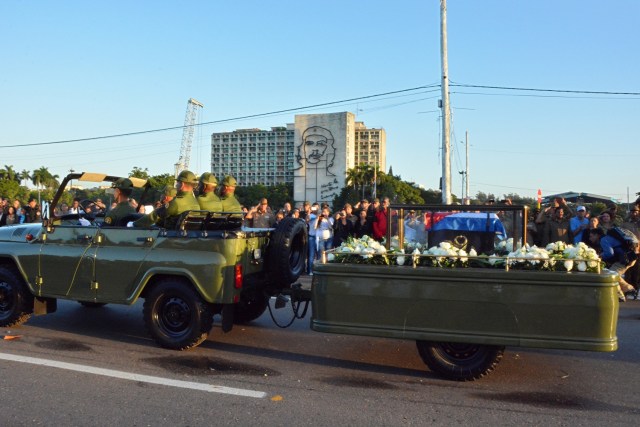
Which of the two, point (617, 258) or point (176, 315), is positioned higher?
point (617, 258)

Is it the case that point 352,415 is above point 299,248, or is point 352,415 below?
below

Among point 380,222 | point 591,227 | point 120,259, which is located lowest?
point 120,259

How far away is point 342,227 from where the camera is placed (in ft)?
46.2

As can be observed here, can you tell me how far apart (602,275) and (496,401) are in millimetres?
1353

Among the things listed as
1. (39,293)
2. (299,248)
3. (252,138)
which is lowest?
(39,293)

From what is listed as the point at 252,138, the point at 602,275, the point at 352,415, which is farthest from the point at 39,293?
the point at 252,138

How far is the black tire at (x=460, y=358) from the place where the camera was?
5223 mm

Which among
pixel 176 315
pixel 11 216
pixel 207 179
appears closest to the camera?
pixel 176 315

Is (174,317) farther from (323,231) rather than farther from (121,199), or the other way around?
(323,231)

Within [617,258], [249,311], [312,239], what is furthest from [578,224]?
[249,311]

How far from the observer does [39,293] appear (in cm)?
686

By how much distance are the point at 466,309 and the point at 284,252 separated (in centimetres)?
231

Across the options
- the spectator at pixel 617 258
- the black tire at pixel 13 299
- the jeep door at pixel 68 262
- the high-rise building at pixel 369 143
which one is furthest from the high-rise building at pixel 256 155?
the jeep door at pixel 68 262

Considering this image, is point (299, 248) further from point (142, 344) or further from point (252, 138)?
point (252, 138)
